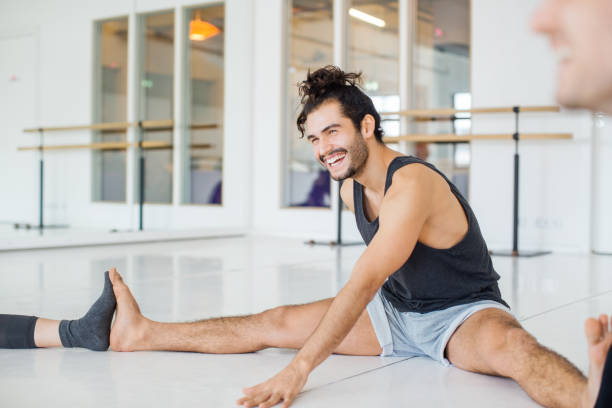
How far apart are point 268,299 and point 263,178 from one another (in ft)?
14.5

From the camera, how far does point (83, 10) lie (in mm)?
5055

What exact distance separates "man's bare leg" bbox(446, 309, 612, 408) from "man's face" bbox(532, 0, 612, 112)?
77 cm

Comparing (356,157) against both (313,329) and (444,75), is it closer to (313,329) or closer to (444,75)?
(313,329)

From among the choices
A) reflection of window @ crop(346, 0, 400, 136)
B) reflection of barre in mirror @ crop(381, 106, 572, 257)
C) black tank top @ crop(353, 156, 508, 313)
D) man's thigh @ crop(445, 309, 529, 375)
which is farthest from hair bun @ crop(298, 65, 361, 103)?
reflection of window @ crop(346, 0, 400, 136)

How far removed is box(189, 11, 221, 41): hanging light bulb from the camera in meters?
6.57

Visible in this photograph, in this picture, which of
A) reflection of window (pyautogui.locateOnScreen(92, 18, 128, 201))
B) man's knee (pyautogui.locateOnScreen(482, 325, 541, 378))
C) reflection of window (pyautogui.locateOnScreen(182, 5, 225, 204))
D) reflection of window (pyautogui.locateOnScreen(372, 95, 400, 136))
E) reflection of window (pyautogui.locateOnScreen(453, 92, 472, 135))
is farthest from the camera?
reflection of window (pyautogui.locateOnScreen(372, 95, 400, 136))

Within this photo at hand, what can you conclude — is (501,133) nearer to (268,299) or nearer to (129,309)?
(268,299)

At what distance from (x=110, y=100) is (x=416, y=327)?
414 cm

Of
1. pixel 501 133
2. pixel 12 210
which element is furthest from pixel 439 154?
pixel 12 210

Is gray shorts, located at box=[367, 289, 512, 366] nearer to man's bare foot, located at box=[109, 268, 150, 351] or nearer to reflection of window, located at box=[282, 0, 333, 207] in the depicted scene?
man's bare foot, located at box=[109, 268, 150, 351]

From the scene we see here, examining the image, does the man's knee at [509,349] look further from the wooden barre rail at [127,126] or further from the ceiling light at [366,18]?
the ceiling light at [366,18]

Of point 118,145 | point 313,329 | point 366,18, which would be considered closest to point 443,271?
point 313,329

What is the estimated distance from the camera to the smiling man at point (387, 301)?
1.50 meters

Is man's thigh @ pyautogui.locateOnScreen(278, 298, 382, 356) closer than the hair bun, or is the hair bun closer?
the hair bun
